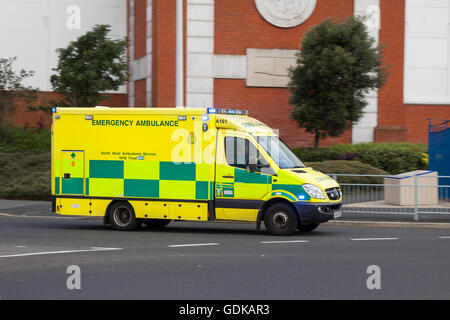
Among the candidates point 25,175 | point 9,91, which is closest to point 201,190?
point 25,175

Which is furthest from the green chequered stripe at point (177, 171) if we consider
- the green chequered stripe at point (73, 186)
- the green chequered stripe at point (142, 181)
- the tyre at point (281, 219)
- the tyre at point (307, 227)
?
the tyre at point (307, 227)

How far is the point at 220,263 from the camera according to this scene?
36.5ft

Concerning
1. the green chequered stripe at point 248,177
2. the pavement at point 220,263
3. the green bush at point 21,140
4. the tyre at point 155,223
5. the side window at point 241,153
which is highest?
the green bush at point 21,140

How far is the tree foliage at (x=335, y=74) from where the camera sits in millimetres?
28141

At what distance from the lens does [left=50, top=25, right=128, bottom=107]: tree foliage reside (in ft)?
94.7

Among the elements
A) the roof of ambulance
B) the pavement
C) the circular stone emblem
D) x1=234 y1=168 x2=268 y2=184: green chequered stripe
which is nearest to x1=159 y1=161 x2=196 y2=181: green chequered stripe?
x1=234 y1=168 x2=268 y2=184: green chequered stripe

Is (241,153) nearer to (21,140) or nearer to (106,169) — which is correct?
(106,169)

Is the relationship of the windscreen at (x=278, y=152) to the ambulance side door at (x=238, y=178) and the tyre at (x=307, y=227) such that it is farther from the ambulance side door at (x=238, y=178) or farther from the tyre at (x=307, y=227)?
the tyre at (x=307, y=227)

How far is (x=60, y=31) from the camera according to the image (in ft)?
120

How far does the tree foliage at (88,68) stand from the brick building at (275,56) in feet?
10.7

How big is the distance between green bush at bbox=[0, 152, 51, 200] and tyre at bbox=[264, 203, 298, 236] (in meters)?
10.5

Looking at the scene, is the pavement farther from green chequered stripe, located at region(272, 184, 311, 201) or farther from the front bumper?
green chequered stripe, located at region(272, 184, 311, 201)

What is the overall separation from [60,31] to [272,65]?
35.9 feet

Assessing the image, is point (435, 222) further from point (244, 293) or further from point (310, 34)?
point (310, 34)
